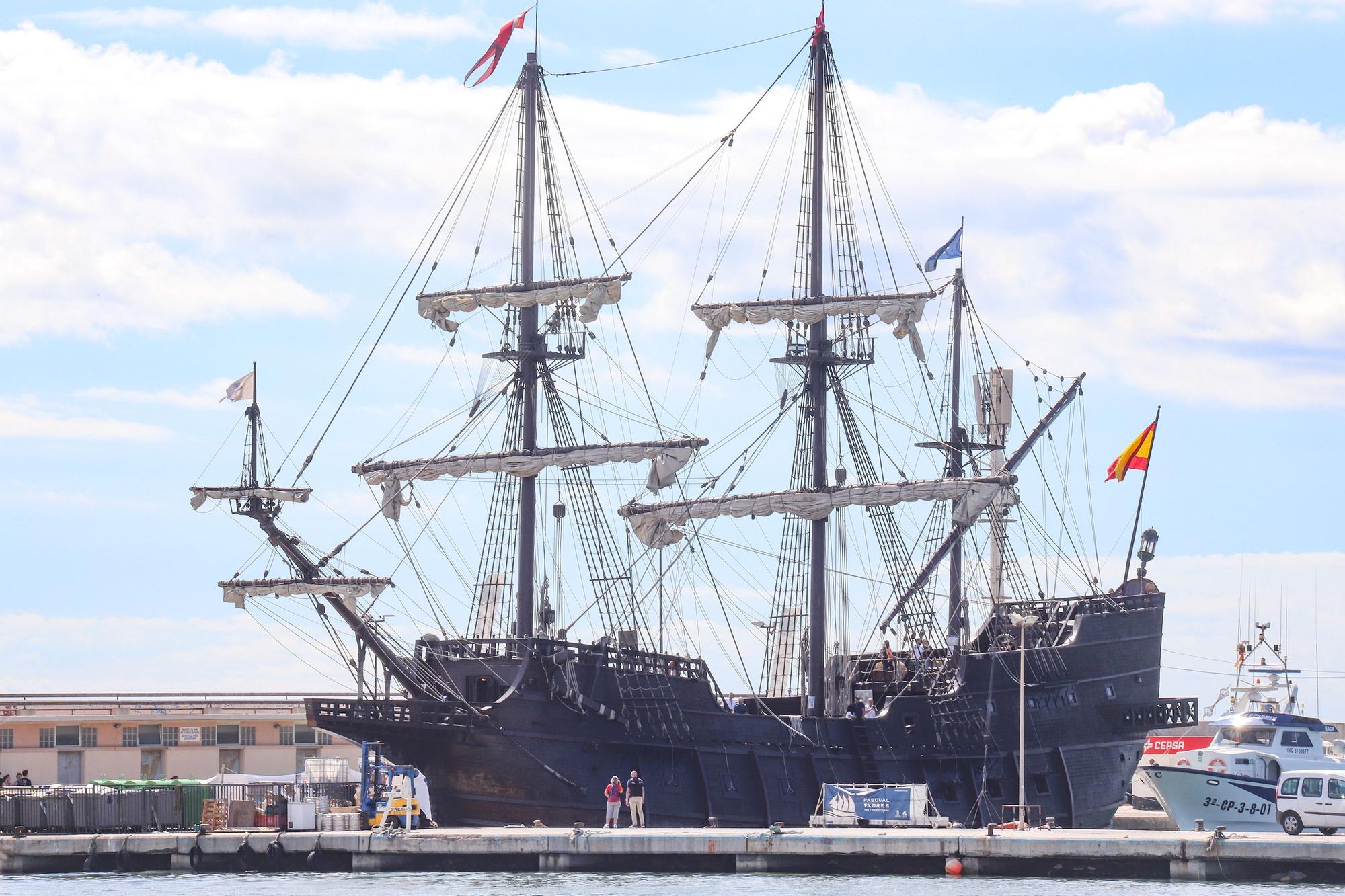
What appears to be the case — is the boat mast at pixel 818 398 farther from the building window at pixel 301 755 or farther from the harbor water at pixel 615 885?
the building window at pixel 301 755

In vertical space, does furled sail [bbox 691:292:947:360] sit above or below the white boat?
above

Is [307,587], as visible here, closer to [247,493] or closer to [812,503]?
[247,493]

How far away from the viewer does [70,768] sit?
65.6 meters

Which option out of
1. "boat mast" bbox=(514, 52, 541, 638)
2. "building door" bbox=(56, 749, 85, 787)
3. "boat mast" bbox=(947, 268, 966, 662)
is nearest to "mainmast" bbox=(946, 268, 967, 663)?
"boat mast" bbox=(947, 268, 966, 662)

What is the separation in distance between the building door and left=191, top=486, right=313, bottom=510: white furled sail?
756 inches

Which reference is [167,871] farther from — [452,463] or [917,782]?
[917,782]

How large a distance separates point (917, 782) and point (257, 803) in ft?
57.8

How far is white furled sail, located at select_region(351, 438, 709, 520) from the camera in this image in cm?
5391

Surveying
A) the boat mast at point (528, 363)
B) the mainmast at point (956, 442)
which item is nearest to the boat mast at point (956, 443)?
the mainmast at point (956, 442)

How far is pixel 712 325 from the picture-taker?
5834 centimetres

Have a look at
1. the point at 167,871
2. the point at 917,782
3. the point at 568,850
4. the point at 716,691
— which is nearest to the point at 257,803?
the point at 167,871

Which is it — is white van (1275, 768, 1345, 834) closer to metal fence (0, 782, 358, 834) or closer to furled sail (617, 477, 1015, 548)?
furled sail (617, 477, 1015, 548)

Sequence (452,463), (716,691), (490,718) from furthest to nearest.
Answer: (452,463) < (716,691) < (490,718)

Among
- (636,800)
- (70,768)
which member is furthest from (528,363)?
(70,768)
